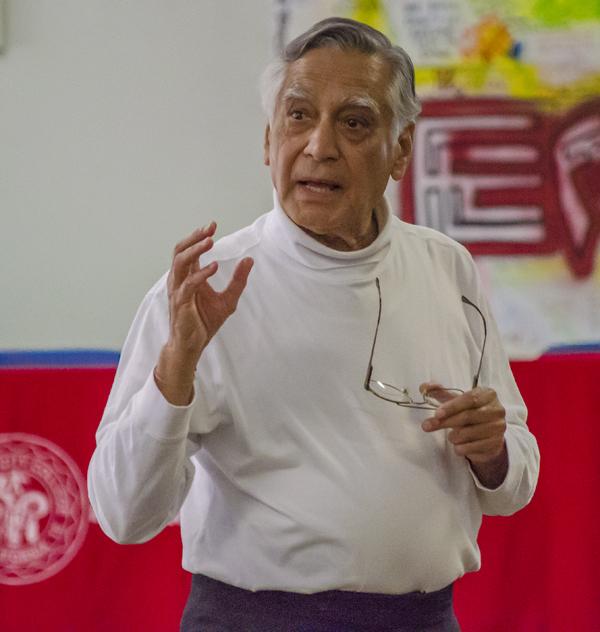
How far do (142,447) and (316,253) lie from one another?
381 mm

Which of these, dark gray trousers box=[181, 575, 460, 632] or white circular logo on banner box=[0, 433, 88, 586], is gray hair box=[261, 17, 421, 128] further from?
white circular logo on banner box=[0, 433, 88, 586]

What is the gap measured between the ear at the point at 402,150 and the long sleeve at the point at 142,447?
0.42 metres

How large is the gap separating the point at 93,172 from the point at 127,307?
0.37m

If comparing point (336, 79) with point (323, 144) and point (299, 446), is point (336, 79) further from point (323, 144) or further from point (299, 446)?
point (299, 446)

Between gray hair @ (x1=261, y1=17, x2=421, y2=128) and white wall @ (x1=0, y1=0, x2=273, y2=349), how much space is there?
129 cm

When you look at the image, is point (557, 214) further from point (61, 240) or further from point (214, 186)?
point (61, 240)

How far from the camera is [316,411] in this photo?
135 centimetres

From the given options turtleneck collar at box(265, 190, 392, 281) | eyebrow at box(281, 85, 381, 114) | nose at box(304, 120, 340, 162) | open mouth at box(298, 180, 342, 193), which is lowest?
turtleneck collar at box(265, 190, 392, 281)

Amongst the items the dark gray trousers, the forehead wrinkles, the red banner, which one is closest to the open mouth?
the forehead wrinkles

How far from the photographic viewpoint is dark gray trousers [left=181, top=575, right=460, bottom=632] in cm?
131

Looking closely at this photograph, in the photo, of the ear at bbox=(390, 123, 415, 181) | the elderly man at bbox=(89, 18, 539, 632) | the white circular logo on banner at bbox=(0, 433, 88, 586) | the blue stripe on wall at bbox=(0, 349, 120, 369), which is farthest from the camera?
the blue stripe on wall at bbox=(0, 349, 120, 369)

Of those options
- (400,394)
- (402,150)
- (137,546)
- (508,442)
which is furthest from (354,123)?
(137,546)

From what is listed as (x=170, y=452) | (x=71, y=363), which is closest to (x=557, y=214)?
(x=71, y=363)

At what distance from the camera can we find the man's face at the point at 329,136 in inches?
54.9
